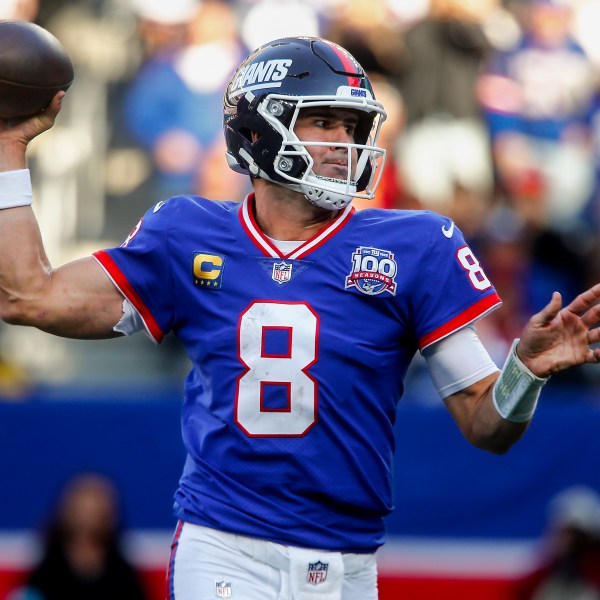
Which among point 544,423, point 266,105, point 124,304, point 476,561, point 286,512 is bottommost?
point 476,561

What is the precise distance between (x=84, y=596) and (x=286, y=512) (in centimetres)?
305

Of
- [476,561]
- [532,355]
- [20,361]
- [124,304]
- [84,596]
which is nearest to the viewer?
[532,355]

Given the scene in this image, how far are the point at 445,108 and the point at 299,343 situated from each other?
5437mm

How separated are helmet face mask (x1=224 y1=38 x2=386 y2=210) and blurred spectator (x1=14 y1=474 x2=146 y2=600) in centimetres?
302

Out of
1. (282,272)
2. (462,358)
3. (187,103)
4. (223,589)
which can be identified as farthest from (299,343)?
(187,103)

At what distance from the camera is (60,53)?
145 inches

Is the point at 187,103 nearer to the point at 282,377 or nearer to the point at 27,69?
the point at 27,69

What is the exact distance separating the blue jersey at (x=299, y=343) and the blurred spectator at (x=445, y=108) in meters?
4.81

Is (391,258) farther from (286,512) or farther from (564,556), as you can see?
(564,556)

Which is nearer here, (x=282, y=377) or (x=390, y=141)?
(x=282, y=377)

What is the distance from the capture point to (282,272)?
11.5ft

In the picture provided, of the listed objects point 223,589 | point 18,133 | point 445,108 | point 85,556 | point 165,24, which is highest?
point 18,133

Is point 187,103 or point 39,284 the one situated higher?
point 39,284

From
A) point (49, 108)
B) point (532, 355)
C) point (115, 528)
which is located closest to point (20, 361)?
point (115, 528)
